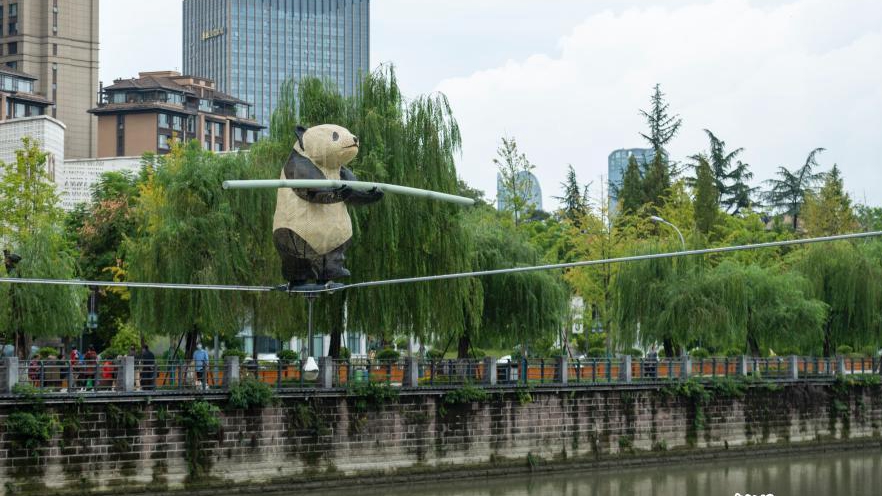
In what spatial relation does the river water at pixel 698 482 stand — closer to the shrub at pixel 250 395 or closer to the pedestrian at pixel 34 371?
the shrub at pixel 250 395

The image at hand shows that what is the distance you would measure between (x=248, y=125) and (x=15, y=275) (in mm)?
92874

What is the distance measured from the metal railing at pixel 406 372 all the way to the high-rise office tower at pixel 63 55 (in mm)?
79367

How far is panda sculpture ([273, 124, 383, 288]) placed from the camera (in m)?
29.1

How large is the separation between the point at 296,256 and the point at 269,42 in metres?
159

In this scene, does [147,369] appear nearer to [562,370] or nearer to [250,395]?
[250,395]

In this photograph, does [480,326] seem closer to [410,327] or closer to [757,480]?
[410,327]

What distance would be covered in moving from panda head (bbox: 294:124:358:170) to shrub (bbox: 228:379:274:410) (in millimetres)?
5368

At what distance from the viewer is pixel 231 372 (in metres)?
30.8

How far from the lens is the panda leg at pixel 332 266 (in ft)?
96.1

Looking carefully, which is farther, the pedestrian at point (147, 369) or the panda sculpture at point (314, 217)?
the pedestrian at point (147, 369)

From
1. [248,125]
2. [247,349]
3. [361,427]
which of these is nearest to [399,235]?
[361,427]

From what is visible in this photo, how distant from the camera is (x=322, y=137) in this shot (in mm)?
29250

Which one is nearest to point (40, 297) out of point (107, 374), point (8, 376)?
point (107, 374)

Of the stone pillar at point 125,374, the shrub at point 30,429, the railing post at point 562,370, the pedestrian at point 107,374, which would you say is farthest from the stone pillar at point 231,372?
the railing post at point 562,370
